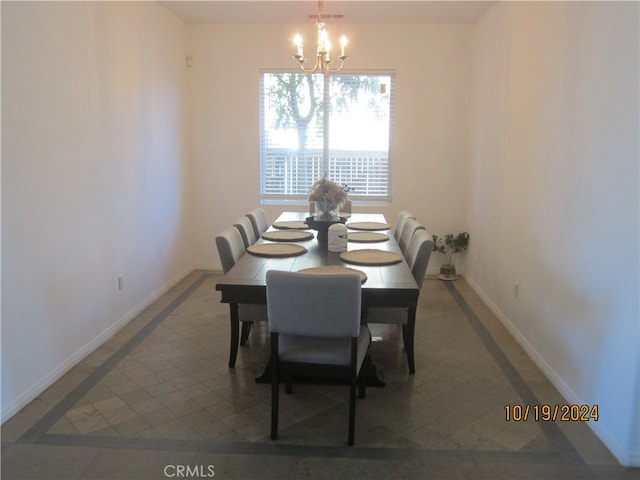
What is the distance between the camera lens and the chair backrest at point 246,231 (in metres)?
3.66

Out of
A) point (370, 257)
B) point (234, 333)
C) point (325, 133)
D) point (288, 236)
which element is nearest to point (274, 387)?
point (234, 333)

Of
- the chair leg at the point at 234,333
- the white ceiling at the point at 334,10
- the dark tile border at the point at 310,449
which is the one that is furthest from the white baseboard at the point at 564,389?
the white ceiling at the point at 334,10

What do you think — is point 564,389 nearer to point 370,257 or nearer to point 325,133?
point 370,257

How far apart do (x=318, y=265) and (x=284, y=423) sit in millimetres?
885

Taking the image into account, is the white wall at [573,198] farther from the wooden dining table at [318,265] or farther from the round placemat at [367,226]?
the round placemat at [367,226]

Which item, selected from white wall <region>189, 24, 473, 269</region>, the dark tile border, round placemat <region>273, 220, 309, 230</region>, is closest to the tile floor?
the dark tile border

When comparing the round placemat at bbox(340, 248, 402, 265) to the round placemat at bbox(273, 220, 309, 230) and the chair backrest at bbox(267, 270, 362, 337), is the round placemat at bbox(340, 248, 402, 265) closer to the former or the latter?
the chair backrest at bbox(267, 270, 362, 337)

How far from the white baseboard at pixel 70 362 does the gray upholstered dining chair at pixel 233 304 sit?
1.00m

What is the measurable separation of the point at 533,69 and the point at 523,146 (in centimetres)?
54

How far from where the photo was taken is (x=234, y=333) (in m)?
3.15

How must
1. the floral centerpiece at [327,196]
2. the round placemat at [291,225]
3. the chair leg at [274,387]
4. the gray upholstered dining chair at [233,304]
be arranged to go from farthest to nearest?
the round placemat at [291,225] < the floral centerpiece at [327,196] < the gray upholstered dining chair at [233,304] < the chair leg at [274,387]

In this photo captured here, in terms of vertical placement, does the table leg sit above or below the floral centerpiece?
below

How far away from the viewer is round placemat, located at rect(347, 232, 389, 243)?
11.7ft

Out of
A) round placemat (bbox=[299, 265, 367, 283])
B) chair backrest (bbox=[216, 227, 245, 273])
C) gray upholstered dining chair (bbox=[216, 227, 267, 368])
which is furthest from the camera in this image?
chair backrest (bbox=[216, 227, 245, 273])
